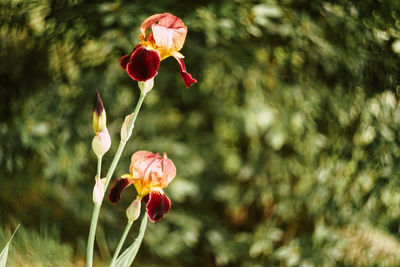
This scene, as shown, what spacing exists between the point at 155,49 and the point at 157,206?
235mm

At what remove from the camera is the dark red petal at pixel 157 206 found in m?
0.66

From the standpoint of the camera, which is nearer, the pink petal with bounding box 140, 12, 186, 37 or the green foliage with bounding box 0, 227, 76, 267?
the pink petal with bounding box 140, 12, 186, 37

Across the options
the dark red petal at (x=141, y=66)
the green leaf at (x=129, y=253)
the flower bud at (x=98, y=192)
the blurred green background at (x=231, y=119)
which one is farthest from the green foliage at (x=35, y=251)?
the dark red petal at (x=141, y=66)

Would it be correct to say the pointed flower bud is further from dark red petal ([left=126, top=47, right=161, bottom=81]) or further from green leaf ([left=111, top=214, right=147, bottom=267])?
green leaf ([left=111, top=214, right=147, bottom=267])

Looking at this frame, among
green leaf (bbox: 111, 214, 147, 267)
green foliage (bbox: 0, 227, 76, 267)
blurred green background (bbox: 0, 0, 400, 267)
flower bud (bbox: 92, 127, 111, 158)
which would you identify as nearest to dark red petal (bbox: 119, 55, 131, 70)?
flower bud (bbox: 92, 127, 111, 158)

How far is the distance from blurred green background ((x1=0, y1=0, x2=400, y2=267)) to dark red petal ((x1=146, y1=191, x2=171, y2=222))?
2.47 feet

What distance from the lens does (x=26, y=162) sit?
166cm

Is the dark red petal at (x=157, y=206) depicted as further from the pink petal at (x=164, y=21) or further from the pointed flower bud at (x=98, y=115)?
the pink petal at (x=164, y=21)

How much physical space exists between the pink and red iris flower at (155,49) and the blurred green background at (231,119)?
2.14ft

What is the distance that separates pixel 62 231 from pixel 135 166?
4.18ft

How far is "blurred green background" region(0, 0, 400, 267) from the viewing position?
1354 mm

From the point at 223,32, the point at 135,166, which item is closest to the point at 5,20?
the point at 223,32

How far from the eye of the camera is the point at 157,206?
67 centimetres

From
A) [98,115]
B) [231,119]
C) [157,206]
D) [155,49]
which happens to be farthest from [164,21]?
[231,119]
